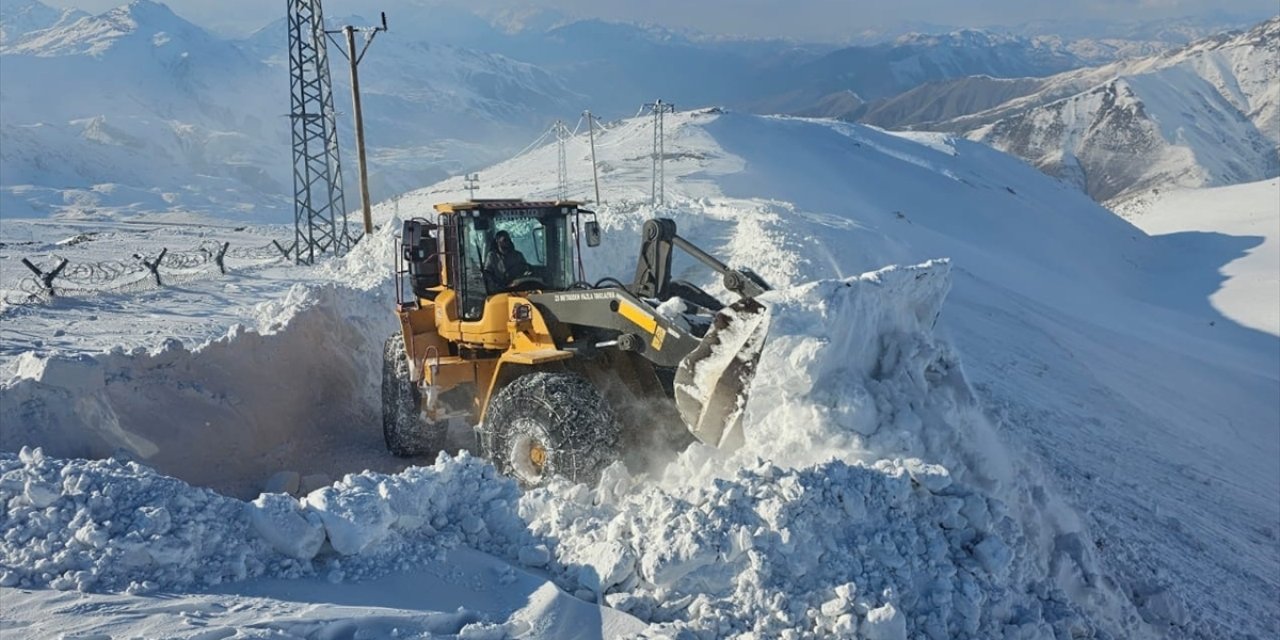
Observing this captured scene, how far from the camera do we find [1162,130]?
113m

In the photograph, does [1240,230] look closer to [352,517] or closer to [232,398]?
[232,398]

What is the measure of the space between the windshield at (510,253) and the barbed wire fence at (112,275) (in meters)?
8.39

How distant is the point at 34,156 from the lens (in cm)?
8106

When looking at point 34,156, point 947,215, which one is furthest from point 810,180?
point 34,156

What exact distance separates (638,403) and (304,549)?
3064mm

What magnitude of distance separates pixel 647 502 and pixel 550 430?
1.59 meters

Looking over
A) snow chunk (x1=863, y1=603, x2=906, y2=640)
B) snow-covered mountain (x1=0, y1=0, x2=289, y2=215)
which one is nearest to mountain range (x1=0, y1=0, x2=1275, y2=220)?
snow-covered mountain (x1=0, y1=0, x2=289, y2=215)

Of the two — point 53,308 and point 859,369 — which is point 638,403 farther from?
point 53,308

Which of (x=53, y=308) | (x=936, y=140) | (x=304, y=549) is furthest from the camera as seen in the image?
(x=936, y=140)

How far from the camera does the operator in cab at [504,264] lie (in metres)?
7.33

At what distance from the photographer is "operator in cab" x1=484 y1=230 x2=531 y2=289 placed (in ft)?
24.1

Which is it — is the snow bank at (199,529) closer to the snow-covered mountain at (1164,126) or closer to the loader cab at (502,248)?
the loader cab at (502,248)

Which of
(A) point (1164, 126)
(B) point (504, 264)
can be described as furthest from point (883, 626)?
(A) point (1164, 126)

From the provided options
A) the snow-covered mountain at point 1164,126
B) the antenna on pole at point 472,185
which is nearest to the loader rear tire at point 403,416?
the antenna on pole at point 472,185
